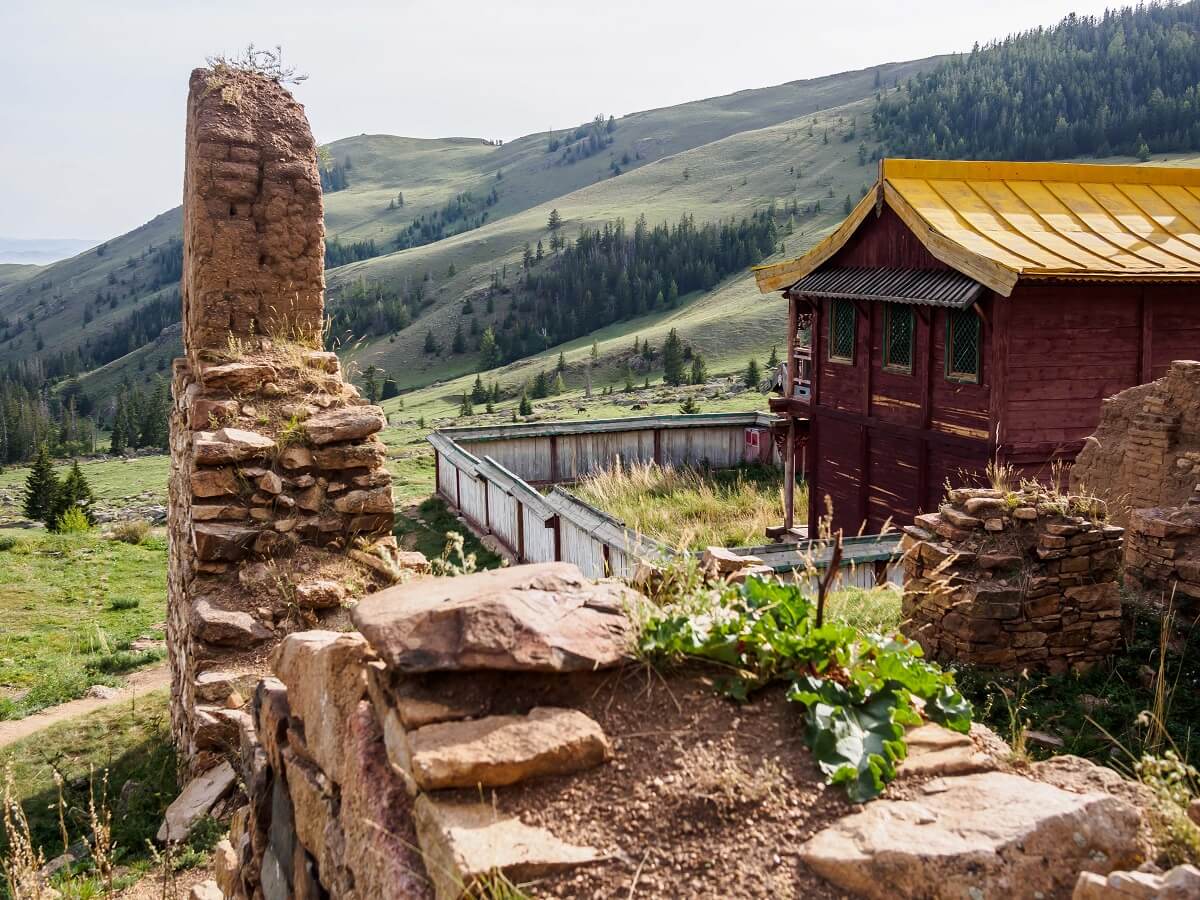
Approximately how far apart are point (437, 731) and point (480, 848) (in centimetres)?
51

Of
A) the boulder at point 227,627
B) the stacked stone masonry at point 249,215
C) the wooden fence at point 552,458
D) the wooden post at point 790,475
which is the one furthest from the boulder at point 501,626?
the wooden post at point 790,475

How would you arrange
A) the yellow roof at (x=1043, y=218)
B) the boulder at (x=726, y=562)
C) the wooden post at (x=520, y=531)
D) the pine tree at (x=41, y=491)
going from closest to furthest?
1. the boulder at (x=726, y=562)
2. the yellow roof at (x=1043, y=218)
3. the wooden post at (x=520, y=531)
4. the pine tree at (x=41, y=491)

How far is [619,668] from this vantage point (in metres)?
4.04

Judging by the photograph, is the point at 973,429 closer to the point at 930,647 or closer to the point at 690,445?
the point at 930,647

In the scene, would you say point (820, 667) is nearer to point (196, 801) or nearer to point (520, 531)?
point (196, 801)

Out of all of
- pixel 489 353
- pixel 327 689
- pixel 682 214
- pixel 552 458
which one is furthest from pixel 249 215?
pixel 682 214

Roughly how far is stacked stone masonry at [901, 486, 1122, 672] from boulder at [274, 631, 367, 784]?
5.29 meters

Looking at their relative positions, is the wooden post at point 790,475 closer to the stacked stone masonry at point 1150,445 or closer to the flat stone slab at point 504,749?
the stacked stone masonry at point 1150,445

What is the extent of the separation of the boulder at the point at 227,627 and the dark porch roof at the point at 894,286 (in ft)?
35.1

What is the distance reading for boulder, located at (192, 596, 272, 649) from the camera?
26.1 ft

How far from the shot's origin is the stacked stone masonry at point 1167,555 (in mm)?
8969

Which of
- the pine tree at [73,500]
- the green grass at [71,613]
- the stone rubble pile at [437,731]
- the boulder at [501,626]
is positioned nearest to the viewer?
the stone rubble pile at [437,731]

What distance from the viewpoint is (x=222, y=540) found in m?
8.38

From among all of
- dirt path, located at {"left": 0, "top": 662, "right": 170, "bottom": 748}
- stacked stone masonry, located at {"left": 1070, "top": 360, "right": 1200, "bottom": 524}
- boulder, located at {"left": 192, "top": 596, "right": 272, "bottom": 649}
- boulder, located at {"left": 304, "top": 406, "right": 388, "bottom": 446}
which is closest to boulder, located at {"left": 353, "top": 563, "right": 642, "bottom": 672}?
boulder, located at {"left": 192, "top": 596, "right": 272, "bottom": 649}
